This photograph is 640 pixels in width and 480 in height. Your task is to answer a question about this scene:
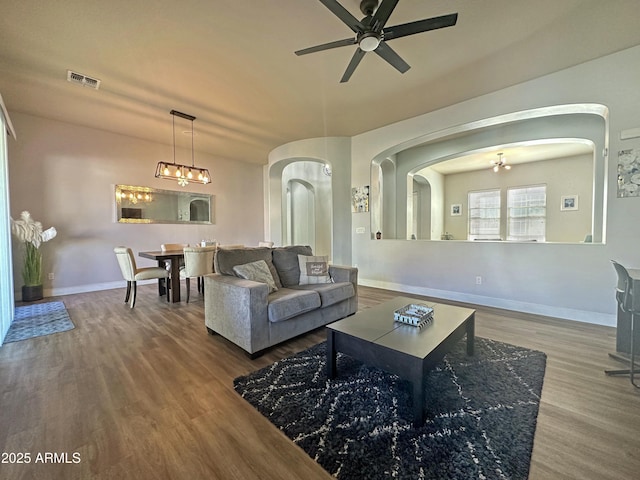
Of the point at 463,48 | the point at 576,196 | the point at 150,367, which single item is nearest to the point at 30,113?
the point at 150,367

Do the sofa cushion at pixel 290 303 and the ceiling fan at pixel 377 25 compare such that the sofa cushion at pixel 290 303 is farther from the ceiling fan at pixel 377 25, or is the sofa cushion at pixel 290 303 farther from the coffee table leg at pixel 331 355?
the ceiling fan at pixel 377 25

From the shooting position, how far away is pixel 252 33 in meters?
2.51

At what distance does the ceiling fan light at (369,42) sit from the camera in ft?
6.99

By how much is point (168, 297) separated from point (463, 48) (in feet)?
17.0

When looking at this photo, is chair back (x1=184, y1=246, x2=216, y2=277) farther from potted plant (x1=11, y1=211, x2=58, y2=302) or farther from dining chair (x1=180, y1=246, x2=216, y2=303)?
potted plant (x1=11, y1=211, x2=58, y2=302)

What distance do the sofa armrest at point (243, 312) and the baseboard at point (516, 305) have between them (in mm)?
3174

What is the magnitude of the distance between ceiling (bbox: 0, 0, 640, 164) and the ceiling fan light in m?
0.39

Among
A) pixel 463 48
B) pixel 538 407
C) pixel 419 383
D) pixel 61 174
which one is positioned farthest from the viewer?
pixel 61 174

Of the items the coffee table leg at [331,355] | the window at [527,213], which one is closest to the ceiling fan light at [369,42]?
the coffee table leg at [331,355]

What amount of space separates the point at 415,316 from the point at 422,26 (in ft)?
7.31

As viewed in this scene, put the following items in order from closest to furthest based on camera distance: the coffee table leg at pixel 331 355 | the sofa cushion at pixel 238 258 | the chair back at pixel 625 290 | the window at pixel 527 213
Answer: the coffee table leg at pixel 331 355 → the chair back at pixel 625 290 → the sofa cushion at pixel 238 258 → the window at pixel 527 213

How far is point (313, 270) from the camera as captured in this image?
331 cm

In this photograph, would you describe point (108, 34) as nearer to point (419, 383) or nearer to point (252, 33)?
point (252, 33)

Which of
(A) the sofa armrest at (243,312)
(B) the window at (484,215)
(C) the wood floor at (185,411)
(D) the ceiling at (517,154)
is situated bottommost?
(C) the wood floor at (185,411)
